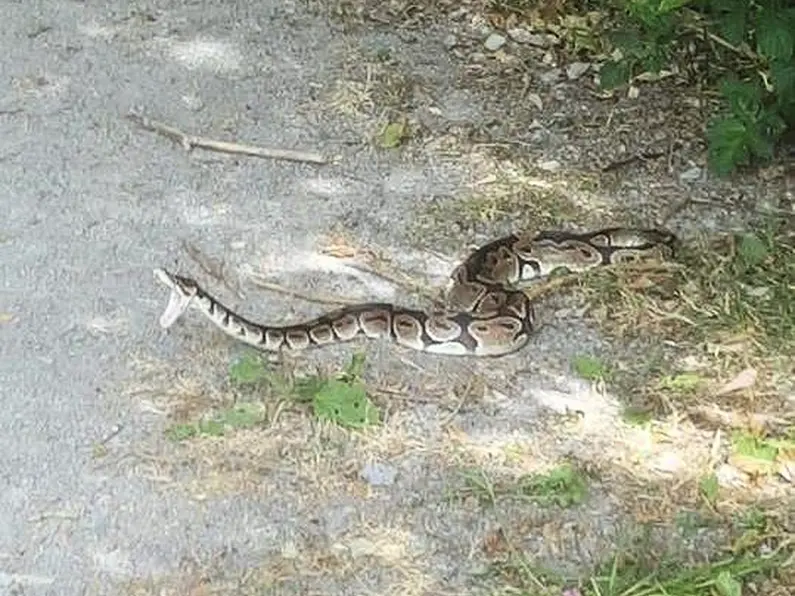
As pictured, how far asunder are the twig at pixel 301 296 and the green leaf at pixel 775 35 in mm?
1805

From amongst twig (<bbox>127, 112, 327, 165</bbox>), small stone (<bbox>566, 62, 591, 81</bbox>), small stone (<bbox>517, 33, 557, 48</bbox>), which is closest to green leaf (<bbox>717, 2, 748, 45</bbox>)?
small stone (<bbox>566, 62, 591, 81</bbox>)

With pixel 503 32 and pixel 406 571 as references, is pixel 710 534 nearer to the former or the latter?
pixel 406 571

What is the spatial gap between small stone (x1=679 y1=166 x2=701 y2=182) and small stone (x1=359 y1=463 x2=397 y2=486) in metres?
2.47

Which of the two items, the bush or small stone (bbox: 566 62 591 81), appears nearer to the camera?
the bush

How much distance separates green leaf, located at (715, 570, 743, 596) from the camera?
4918 millimetres

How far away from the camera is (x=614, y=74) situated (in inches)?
294

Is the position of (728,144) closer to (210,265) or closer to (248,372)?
(210,265)

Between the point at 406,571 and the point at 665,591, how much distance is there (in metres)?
0.74

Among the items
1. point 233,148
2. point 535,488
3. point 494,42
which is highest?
point 535,488

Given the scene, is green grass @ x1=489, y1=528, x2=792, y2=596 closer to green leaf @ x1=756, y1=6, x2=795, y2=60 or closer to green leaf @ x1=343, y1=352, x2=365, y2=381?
green leaf @ x1=343, y1=352, x2=365, y2=381

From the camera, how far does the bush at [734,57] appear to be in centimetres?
667

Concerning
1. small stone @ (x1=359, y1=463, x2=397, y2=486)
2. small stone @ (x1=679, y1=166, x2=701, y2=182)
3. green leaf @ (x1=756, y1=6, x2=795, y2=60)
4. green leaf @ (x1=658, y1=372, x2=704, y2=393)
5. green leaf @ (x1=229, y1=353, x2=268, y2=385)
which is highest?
green leaf @ (x1=756, y1=6, x2=795, y2=60)

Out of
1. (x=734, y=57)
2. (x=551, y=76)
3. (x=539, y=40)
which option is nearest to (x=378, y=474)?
(x=551, y=76)

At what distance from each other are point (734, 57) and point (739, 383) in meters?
2.46
